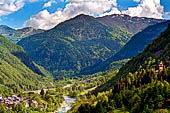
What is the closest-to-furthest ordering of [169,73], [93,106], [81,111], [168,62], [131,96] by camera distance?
1. [131,96]
2. [169,73]
3. [93,106]
4. [81,111]
5. [168,62]

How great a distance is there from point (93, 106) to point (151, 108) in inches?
1891

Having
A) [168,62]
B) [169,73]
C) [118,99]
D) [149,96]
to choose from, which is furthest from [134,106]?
[168,62]

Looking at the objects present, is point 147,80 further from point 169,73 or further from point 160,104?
point 160,104

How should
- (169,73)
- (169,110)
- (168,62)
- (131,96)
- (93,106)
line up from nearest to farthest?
(169,110) → (131,96) → (169,73) → (93,106) → (168,62)

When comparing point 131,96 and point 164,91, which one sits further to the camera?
point 131,96

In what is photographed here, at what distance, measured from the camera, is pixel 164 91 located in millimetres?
111438

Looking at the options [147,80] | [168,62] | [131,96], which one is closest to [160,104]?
[131,96]

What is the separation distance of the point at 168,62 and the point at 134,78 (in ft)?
95.0

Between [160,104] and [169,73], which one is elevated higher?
[169,73]

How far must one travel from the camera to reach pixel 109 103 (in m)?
135

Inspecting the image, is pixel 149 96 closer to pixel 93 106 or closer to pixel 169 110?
pixel 169 110

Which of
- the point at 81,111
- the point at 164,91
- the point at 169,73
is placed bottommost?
the point at 81,111

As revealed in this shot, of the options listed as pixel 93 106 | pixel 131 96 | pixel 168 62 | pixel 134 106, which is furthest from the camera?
pixel 168 62

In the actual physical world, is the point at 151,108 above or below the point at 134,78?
below
